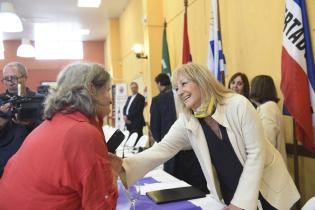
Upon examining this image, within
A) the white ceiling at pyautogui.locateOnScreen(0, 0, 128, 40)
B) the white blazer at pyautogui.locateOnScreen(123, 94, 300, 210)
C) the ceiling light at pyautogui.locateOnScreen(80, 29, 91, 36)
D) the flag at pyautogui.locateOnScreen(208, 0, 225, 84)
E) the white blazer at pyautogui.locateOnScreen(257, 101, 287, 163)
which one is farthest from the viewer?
the ceiling light at pyautogui.locateOnScreen(80, 29, 91, 36)

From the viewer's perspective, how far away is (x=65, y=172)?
1134 mm

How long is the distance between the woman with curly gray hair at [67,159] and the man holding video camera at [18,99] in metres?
0.75

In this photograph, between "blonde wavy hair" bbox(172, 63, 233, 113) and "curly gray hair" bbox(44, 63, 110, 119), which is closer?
"curly gray hair" bbox(44, 63, 110, 119)

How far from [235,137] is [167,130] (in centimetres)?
205

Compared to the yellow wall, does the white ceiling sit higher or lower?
higher

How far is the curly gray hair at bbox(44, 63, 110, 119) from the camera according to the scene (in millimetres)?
1240

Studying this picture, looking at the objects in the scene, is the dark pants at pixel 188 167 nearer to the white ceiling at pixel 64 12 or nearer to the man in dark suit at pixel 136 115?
the man in dark suit at pixel 136 115

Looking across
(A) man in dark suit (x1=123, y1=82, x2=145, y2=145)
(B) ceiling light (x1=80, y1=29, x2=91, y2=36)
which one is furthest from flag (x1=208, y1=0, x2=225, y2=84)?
(B) ceiling light (x1=80, y1=29, x2=91, y2=36)

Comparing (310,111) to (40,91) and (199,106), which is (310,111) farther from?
(40,91)

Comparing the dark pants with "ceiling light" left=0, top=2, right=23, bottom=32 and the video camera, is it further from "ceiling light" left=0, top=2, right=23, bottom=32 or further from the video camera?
"ceiling light" left=0, top=2, right=23, bottom=32

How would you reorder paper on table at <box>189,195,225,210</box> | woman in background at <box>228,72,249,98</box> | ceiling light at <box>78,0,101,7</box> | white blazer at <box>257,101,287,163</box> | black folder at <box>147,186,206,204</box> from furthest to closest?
ceiling light at <box>78,0,101,7</box> → woman in background at <box>228,72,249,98</box> → white blazer at <box>257,101,287,163</box> → black folder at <box>147,186,206,204</box> → paper on table at <box>189,195,225,210</box>

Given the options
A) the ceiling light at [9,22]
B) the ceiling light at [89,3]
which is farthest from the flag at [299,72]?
the ceiling light at [89,3]

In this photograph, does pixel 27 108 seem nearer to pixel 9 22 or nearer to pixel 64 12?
pixel 9 22

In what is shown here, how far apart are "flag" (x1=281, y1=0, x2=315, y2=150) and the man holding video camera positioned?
179cm
